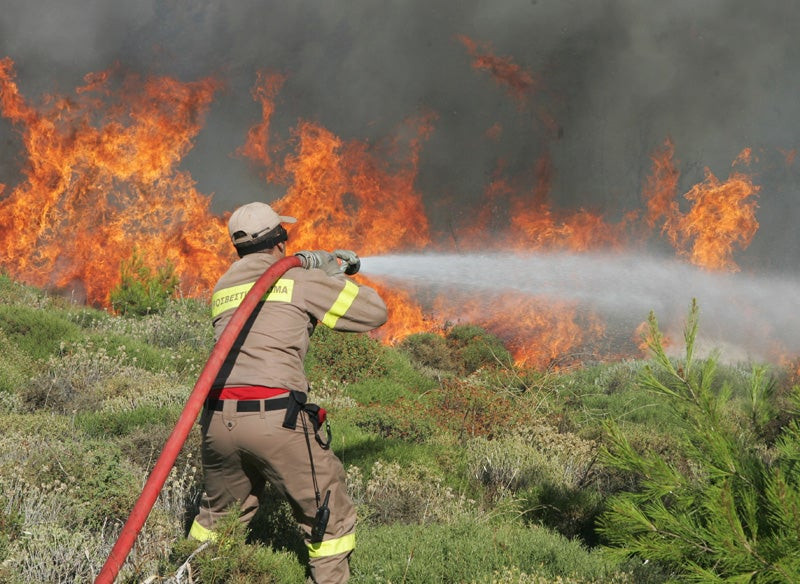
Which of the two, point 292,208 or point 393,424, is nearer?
point 393,424

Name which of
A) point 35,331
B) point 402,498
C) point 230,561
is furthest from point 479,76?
point 230,561

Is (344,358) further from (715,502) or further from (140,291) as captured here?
(715,502)

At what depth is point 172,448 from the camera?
10.5 ft

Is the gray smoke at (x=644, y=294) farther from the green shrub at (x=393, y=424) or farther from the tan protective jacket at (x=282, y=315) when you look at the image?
the tan protective jacket at (x=282, y=315)

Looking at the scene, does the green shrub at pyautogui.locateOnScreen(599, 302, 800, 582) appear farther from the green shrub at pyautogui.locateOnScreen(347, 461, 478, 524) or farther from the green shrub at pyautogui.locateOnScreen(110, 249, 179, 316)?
the green shrub at pyautogui.locateOnScreen(110, 249, 179, 316)

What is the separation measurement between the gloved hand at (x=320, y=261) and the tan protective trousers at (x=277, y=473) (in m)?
0.75

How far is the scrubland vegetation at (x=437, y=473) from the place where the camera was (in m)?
3.02

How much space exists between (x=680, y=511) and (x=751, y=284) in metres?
→ 18.1

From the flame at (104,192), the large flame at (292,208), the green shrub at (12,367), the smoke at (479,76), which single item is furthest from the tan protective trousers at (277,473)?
the smoke at (479,76)

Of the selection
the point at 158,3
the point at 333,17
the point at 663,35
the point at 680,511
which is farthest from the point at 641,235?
the point at 680,511

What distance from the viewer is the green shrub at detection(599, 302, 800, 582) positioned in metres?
2.60

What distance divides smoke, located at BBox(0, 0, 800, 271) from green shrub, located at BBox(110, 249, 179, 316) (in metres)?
6.07

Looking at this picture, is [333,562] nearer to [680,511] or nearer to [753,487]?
[680,511]

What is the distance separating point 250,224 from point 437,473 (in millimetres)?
2932
